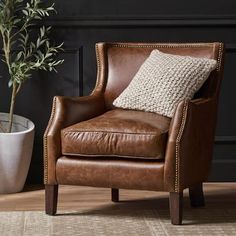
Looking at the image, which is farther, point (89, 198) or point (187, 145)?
point (89, 198)

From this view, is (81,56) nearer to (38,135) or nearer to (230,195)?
(38,135)

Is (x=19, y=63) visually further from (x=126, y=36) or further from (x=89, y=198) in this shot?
(x=89, y=198)

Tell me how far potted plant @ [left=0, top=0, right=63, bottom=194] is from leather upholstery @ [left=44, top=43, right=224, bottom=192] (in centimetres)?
45

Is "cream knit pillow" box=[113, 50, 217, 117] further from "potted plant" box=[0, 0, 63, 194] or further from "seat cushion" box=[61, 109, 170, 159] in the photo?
"potted plant" box=[0, 0, 63, 194]

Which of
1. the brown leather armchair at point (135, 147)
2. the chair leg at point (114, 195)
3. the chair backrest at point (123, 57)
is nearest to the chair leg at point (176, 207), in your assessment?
the brown leather armchair at point (135, 147)

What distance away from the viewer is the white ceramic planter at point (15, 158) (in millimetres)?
3740

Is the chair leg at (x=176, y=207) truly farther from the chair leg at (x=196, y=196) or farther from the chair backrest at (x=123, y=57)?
the chair backrest at (x=123, y=57)

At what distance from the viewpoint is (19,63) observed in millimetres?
3834

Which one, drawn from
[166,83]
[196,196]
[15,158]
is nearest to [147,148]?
[166,83]

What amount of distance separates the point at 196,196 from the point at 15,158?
3.34ft

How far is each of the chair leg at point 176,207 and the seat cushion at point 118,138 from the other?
0.19 metres

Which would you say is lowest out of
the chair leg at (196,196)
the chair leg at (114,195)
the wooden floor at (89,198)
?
the wooden floor at (89,198)

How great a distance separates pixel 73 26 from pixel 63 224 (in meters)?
1.35

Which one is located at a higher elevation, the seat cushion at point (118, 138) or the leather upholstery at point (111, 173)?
the seat cushion at point (118, 138)
